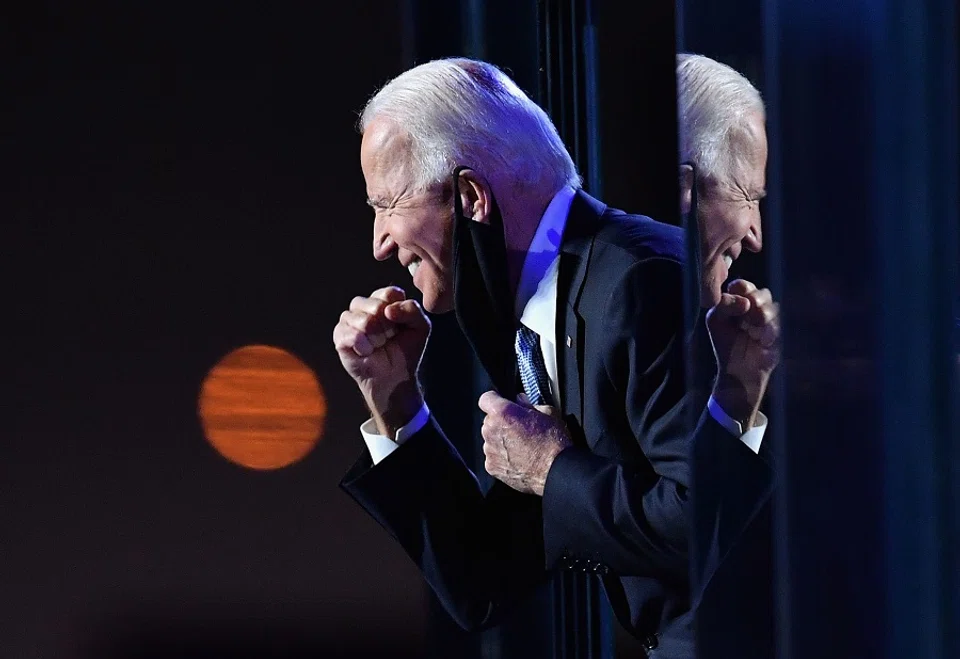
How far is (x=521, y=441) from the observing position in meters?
1.65

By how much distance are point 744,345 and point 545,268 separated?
63 cm

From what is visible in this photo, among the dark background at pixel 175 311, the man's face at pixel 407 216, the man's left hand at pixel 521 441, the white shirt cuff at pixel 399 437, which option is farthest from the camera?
the dark background at pixel 175 311

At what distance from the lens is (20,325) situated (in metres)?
2.36

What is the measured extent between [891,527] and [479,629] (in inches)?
44.3

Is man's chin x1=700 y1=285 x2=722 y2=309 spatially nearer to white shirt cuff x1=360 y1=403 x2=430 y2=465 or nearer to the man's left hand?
the man's left hand

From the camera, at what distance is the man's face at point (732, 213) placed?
99 cm

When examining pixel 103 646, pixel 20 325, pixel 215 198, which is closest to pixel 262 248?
pixel 215 198

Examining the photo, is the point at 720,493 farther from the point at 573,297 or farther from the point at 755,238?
the point at 573,297

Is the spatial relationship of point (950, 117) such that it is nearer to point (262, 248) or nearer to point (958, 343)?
point (958, 343)

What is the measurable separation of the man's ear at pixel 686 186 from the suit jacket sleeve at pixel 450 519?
68cm

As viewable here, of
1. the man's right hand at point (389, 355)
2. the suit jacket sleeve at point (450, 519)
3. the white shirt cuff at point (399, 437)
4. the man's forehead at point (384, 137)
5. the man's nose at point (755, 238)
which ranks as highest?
the man's forehead at point (384, 137)

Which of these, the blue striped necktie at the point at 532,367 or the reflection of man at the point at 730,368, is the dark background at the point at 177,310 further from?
the reflection of man at the point at 730,368

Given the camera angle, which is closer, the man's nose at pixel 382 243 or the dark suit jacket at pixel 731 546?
the dark suit jacket at pixel 731 546

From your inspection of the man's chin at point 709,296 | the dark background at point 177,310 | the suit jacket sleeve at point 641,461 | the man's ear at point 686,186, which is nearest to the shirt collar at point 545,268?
the suit jacket sleeve at point 641,461
